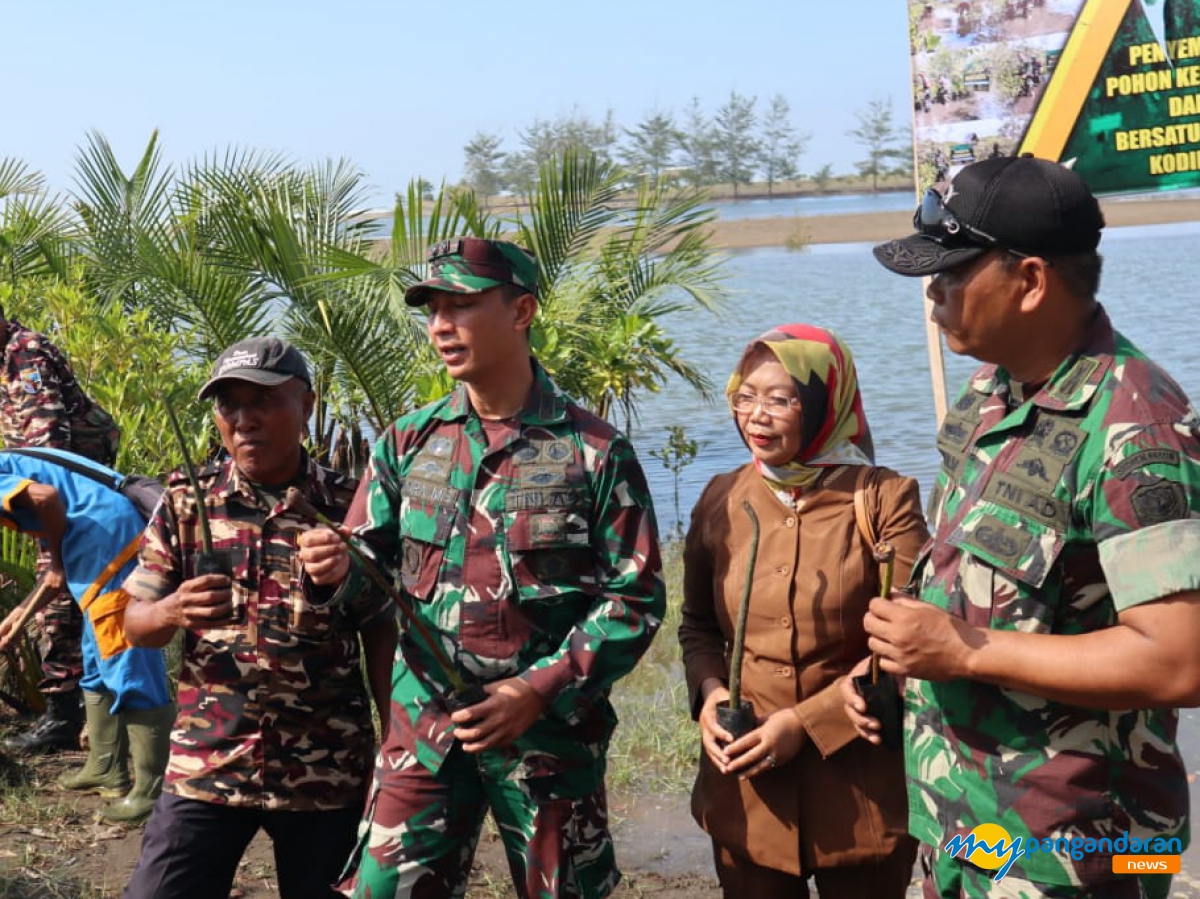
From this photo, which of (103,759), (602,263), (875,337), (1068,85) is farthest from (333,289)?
(875,337)

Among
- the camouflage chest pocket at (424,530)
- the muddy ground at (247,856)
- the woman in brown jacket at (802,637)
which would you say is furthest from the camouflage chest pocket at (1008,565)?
the muddy ground at (247,856)

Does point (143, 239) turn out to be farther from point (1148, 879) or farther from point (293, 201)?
point (1148, 879)

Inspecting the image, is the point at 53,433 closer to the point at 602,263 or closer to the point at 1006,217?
the point at 602,263

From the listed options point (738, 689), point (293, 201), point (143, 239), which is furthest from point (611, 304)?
point (738, 689)

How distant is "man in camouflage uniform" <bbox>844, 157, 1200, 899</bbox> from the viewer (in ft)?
6.66

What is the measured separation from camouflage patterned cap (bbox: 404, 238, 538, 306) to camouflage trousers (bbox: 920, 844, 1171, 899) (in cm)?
148

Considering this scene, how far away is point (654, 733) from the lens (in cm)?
516

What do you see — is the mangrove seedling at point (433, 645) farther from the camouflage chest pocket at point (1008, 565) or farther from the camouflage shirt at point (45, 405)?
the camouflage shirt at point (45, 405)

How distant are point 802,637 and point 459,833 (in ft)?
2.78

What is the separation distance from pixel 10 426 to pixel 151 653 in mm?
1544

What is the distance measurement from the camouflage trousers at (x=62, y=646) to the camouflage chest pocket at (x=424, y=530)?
300cm

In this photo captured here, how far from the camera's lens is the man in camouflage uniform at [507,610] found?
112 inches

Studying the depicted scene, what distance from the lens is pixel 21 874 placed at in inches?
167

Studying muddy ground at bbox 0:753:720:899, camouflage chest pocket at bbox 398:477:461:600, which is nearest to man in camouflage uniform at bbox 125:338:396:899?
camouflage chest pocket at bbox 398:477:461:600
